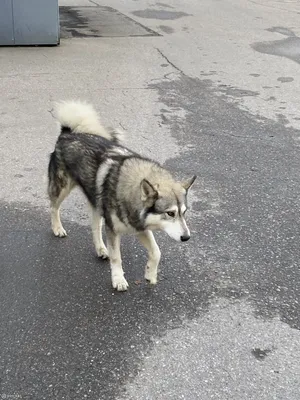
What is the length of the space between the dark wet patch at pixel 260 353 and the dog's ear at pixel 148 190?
3.64 ft

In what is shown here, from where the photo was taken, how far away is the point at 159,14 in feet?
58.2

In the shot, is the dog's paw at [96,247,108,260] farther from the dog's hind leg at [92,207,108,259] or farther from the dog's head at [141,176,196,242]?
the dog's head at [141,176,196,242]

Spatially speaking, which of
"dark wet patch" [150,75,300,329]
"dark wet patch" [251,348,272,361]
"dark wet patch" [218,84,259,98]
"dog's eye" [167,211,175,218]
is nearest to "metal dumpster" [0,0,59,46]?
"dark wet patch" [218,84,259,98]

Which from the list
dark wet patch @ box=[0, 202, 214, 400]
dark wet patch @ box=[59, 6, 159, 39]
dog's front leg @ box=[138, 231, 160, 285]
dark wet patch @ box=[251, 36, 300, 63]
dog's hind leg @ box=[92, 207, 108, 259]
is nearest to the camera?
dark wet patch @ box=[0, 202, 214, 400]

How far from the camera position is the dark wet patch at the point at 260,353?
3.09 meters

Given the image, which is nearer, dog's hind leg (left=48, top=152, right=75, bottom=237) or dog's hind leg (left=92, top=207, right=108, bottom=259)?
dog's hind leg (left=92, top=207, right=108, bottom=259)

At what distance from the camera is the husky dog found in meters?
3.32

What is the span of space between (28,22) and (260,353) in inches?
395

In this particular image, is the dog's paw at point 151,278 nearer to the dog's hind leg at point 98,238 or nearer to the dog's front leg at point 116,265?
the dog's front leg at point 116,265

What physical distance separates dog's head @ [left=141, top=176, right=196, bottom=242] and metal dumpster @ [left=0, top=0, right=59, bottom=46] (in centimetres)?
912

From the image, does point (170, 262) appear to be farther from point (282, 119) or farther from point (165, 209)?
point (282, 119)

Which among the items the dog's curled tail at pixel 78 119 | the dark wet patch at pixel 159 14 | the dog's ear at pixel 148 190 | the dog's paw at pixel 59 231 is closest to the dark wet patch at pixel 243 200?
the dog's ear at pixel 148 190

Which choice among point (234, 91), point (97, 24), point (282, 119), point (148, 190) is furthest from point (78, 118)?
point (97, 24)

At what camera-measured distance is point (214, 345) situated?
3.19 meters
